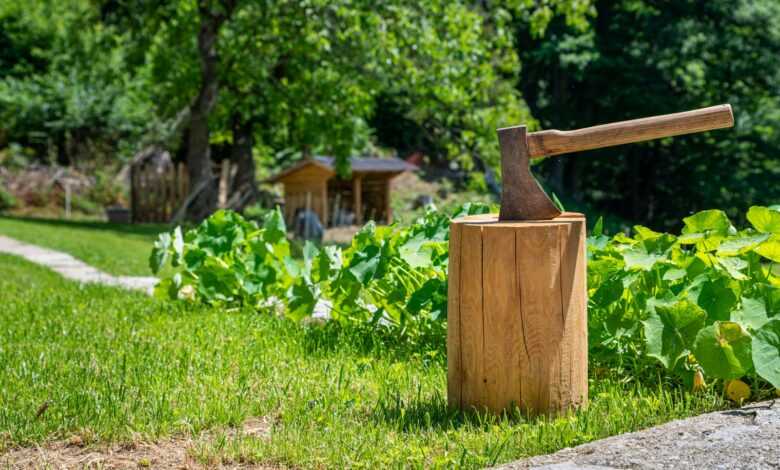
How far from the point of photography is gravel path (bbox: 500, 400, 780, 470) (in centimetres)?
249

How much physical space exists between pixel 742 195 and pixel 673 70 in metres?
3.39

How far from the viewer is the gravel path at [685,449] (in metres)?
2.49

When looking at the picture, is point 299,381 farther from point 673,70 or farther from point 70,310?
point 673,70

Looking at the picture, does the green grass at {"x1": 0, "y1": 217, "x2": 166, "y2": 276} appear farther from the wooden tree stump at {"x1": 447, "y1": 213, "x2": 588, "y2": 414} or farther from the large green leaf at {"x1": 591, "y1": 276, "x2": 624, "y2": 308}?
the wooden tree stump at {"x1": 447, "y1": 213, "x2": 588, "y2": 414}

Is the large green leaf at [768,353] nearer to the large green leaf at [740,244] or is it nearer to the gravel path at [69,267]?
the large green leaf at [740,244]

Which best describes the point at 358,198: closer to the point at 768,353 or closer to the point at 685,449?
the point at 768,353

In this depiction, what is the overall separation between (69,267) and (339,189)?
10.6 meters

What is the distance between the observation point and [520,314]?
9.83 ft

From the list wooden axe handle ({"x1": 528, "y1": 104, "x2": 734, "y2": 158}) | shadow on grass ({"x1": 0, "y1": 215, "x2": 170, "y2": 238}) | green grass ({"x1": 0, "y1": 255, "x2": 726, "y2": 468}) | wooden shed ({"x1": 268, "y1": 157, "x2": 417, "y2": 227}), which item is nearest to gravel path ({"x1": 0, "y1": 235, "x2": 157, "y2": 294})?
green grass ({"x1": 0, "y1": 255, "x2": 726, "y2": 468})

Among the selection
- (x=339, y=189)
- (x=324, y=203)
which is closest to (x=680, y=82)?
(x=339, y=189)

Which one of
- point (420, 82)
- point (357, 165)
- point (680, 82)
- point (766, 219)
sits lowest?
point (766, 219)

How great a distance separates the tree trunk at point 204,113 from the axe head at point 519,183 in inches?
456

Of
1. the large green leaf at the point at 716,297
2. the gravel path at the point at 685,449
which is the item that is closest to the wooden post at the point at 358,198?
the large green leaf at the point at 716,297

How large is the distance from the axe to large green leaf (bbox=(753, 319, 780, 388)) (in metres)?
0.75
